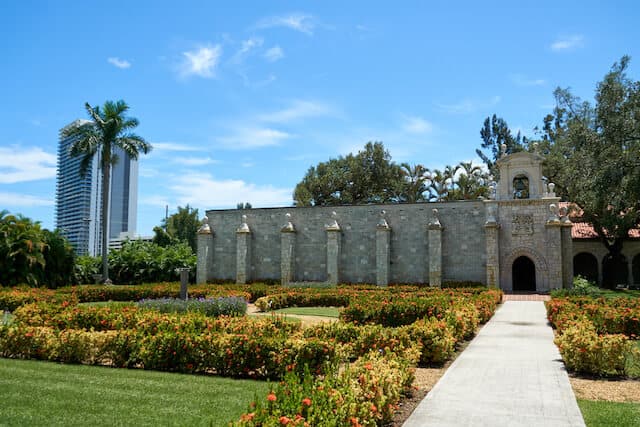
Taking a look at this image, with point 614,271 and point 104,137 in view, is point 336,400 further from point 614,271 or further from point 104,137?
point 614,271

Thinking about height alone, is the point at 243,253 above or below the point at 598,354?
above

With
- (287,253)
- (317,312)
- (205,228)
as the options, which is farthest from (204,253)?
(317,312)

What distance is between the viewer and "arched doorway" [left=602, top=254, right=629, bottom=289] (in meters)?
34.2

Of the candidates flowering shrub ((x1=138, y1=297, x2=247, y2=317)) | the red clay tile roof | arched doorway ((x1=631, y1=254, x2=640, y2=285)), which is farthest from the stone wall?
flowering shrub ((x1=138, y1=297, x2=247, y2=317))

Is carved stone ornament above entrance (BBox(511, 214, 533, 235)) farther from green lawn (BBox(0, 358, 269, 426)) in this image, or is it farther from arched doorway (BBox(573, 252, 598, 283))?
green lawn (BBox(0, 358, 269, 426))

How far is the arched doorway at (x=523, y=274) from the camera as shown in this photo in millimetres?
30263

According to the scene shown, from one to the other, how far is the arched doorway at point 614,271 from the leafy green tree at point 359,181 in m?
18.7

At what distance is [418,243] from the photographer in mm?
30469

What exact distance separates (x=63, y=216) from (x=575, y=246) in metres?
78.6

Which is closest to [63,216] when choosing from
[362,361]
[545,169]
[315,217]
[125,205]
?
[125,205]

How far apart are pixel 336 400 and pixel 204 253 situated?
2980 cm

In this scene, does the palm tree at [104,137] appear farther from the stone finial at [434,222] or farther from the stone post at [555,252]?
the stone post at [555,252]

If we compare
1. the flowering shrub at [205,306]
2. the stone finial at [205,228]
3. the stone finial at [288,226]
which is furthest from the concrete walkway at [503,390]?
the stone finial at [205,228]

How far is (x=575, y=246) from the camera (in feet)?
119
